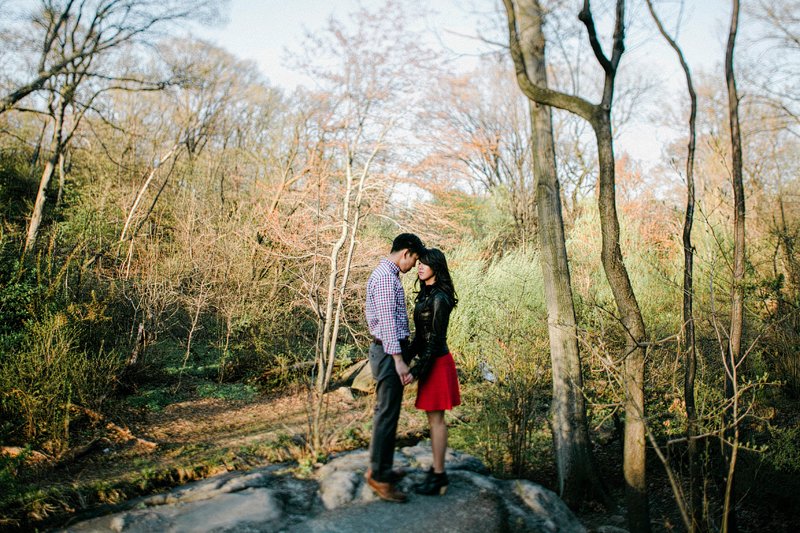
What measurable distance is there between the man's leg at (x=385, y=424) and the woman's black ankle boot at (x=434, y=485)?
29 cm

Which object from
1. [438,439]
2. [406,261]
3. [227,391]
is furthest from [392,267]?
[227,391]

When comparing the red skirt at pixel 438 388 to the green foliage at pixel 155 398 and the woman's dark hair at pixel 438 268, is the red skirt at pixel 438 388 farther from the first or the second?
the green foliage at pixel 155 398

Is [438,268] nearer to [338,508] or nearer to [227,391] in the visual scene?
[338,508]

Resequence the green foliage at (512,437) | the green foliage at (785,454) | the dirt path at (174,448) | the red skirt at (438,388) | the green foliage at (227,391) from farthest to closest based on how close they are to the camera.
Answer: the green foliage at (227,391)
the green foliage at (512,437)
the green foliage at (785,454)
the dirt path at (174,448)
the red skirt at (438,388)

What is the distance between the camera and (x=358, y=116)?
11.9 meters

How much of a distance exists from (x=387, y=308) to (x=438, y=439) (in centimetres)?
101

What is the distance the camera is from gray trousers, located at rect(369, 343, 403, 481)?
3730mm

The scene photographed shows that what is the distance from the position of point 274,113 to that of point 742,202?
45.6ft

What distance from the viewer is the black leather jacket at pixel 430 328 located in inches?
151

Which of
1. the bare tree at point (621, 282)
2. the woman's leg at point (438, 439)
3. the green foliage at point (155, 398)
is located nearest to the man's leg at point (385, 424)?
the woman's leg at point (438, 439)

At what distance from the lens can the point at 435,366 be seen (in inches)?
152

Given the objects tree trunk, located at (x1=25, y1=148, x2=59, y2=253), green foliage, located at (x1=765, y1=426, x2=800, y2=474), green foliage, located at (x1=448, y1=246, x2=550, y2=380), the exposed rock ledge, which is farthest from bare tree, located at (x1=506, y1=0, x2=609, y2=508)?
tree trunk, located at (x1=25, y1=148, x2=59, y2=253)

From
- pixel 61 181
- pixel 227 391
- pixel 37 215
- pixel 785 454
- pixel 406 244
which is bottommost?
pixel 785 454

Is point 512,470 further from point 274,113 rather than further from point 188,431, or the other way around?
point 274,113
